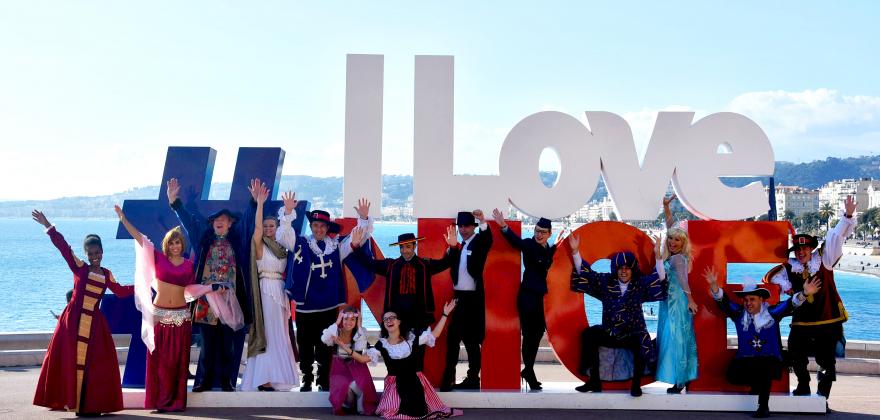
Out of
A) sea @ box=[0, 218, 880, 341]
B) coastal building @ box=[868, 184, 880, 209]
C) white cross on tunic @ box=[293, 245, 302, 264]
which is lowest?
sea @ box=[0, 218, 880, 341]

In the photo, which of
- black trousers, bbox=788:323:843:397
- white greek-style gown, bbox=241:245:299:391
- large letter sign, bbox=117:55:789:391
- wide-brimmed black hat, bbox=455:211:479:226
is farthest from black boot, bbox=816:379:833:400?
white greek-style gown, bbox=241:245:299:391

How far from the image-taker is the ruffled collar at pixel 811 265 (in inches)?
320

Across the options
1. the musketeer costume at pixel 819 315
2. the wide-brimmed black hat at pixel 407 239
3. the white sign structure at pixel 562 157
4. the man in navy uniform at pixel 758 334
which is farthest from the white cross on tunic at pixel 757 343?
the wide-brimmed black hat at pixel 407 239

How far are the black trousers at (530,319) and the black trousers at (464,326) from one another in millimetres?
372

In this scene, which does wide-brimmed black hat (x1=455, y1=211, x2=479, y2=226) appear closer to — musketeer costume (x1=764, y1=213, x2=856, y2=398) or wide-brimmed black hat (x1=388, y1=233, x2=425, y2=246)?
wide-brimmed black hat (x1=388, y1=233, x2=425, y2=246)

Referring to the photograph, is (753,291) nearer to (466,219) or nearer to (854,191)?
(466,219)

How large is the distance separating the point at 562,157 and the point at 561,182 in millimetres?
245

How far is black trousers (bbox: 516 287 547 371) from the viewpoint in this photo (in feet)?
27.1

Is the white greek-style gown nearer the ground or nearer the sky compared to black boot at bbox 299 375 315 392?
nearer the sky

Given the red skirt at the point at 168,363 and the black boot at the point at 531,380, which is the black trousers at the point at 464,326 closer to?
the black boot at the point at 531,380

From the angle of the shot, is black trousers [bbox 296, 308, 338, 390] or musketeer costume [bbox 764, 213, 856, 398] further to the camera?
musketeer costume [bbox 764, 213, 856, 398]

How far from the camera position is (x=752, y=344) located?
26.3ft

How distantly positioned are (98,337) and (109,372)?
319 millimetres

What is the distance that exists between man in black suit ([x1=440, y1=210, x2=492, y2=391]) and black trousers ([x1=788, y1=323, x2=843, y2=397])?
292cm
